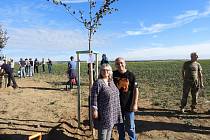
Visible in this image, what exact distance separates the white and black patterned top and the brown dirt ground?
239 cm

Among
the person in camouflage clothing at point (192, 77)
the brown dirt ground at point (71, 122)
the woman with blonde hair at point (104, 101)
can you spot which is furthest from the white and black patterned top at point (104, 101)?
the person in camouflage clothing at point (192, 77)

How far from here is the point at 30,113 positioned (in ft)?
39.8

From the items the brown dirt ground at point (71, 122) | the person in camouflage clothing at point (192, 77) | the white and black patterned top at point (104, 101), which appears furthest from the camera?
the person in camouflage clothing at point (192, 77)

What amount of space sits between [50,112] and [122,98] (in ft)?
16.4

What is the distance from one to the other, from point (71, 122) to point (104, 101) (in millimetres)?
3932

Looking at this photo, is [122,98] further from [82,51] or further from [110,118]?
[82,51]

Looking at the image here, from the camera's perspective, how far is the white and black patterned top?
699cm

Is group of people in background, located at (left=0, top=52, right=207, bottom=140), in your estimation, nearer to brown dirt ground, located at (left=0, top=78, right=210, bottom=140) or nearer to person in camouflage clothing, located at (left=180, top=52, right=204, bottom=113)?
brown dirt ground, located at (left=0, top=78, right=210, bottom=140)

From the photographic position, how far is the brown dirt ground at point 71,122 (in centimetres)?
974

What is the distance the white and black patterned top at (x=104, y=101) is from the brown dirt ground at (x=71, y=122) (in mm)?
2385

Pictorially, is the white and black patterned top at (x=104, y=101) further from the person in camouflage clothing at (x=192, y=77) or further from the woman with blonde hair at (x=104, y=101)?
the person in camouflage clothing at (x=192, y=77)

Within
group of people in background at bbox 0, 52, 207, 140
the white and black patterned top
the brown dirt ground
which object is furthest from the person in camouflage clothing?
the white and black patterned top

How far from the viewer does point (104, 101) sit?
7062mm

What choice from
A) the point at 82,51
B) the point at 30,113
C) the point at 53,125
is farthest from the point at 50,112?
the point at 82,51
